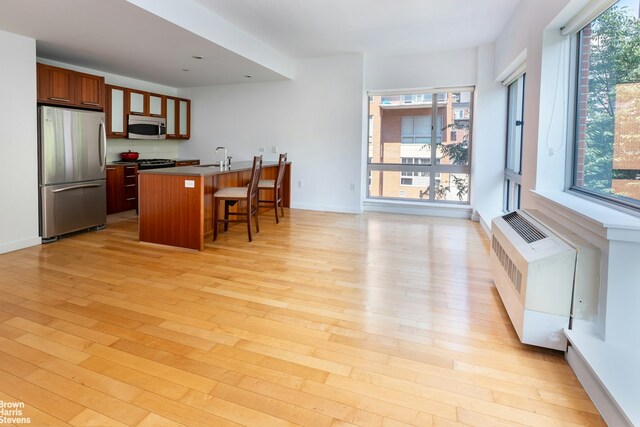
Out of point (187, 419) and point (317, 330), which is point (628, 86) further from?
point (187, 419)

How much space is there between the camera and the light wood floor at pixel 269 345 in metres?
1.57

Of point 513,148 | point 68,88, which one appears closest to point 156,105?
point 68,88

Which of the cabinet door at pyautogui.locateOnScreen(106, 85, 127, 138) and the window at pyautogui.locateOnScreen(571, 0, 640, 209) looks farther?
the cabinet door at pyautogui.locateOnScreen(106, 85, 127, 138)

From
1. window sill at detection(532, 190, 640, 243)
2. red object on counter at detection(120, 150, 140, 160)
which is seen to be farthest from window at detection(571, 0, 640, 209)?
red object on counter at detection(120, 150, 140, 160)

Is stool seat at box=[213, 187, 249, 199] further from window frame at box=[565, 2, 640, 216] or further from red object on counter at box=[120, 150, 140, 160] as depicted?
window frame at box=[565, 2, 640, 216]

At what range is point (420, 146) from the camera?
6410 mm

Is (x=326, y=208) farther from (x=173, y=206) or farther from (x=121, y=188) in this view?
(x=121, y=188)

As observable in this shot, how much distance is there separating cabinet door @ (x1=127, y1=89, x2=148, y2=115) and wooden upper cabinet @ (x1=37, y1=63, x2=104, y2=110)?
119 centimetres

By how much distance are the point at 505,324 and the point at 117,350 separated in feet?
7.75

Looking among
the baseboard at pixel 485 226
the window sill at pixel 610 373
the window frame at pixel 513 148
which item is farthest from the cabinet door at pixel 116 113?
the window sill at pixel 610 373

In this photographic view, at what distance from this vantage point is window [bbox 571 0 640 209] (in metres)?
2.05

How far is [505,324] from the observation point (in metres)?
2.36

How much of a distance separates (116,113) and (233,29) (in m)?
2.71

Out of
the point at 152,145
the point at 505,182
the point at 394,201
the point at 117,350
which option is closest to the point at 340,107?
the point at 394,201
